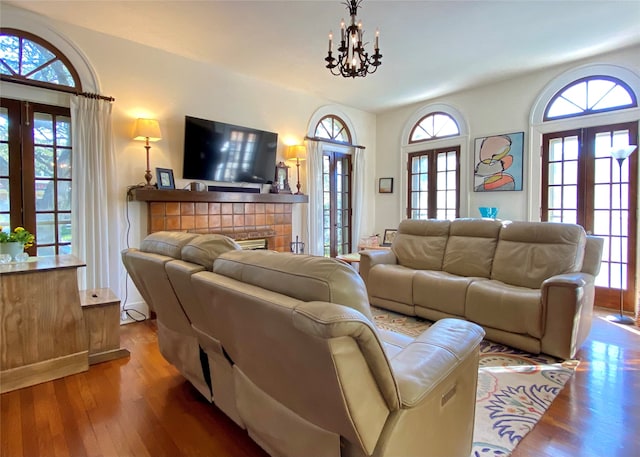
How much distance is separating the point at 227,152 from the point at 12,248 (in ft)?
7.77

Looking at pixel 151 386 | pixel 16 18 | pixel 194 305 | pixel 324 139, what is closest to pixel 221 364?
pixel 194 305

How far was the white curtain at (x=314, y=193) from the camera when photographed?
17.1 feet

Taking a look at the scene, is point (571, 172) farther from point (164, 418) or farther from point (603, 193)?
point (164, 418)

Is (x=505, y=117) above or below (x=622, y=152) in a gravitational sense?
above

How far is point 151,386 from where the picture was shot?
2.26 meters

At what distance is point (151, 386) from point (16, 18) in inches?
129

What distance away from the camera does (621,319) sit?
3521mm

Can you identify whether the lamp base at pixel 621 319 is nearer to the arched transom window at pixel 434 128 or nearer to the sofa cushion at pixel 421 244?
the sofa cushion at pixel 421 244

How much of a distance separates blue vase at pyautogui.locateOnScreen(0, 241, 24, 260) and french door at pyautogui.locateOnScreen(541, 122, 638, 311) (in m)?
5.48

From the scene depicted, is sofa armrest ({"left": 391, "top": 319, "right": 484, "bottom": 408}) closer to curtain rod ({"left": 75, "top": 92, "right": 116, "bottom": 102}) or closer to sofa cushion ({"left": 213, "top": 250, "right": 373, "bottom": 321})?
sofa cushion ({"left": 213, "top": 250, "right": 373, "bottom": 321})

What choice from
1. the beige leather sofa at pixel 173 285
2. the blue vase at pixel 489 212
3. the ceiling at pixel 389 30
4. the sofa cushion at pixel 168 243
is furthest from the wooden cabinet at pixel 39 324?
the blue vase at pixel 489 212

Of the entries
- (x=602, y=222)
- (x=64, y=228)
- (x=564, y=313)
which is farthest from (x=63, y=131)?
(x=602, y=222)

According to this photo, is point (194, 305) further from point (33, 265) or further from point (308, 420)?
point (33, 265)

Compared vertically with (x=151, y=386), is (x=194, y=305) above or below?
above
